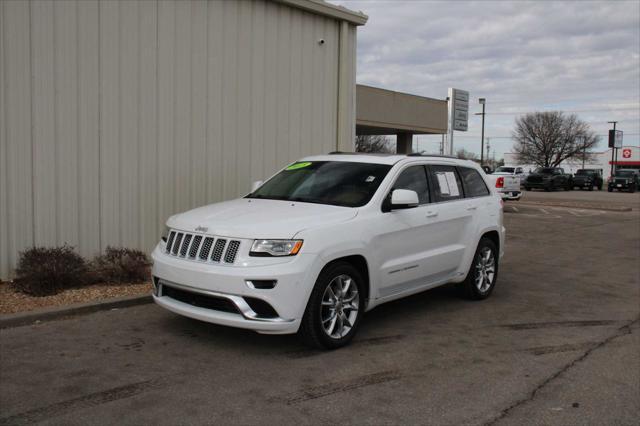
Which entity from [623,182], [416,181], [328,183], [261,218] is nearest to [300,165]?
[328,183]

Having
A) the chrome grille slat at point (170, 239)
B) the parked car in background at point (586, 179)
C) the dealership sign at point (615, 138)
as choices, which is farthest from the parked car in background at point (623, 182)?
the chrome grille slat at point (170, 239)

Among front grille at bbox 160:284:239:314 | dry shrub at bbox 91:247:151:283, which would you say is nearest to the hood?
front grille at bbox 160:284:239:314

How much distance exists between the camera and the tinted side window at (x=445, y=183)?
23.3 ft

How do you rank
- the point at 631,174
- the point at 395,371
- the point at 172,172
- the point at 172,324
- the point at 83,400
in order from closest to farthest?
the point at 83,400, the point at 395,371, the point at 172,324, the point at 172,172, the point at 631,174

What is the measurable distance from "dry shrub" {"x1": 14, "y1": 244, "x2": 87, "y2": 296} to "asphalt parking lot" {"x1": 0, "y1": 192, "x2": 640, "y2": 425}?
0.85 metres

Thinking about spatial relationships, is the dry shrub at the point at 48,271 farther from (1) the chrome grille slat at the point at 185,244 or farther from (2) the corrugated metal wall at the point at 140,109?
(1) the chrome grille slat at the point at 185,244

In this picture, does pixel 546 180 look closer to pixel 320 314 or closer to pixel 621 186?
pixel 621 186

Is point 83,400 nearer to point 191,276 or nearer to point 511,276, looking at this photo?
point 191,276

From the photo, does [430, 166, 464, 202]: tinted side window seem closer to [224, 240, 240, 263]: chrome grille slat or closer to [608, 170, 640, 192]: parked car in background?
[224, 240, 240, 263]: chrome grille slat

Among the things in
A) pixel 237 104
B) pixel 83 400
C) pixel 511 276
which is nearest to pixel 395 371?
pixel 83 400

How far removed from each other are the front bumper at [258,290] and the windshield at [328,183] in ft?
3.78

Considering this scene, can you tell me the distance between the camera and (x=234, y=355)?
17.6 ft

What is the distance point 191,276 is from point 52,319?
194cm

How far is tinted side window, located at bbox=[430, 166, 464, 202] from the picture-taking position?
23.3 ft
